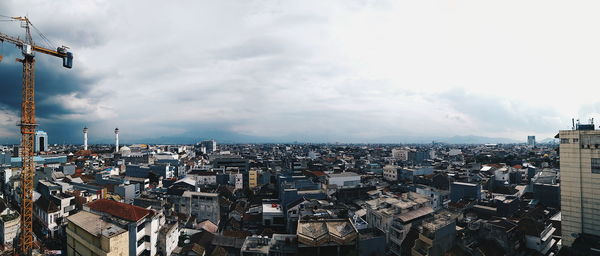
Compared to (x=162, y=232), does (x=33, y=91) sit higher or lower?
higher

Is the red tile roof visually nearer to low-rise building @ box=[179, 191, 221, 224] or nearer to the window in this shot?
low-rise building @ box=[179, 191, 221, 224]

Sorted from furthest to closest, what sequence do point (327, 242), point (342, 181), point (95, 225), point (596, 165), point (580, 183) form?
point (342, 181) → point (580, 183) → point (596, 165) → point (95, 225) → point (327, 242)

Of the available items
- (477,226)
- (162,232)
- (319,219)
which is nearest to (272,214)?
(319,219)

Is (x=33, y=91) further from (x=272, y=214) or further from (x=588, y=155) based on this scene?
(x=588, y=155)

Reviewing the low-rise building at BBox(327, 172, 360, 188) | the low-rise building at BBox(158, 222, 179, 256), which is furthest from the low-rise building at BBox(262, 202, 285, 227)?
the low-rise building at BBox(327, 172, 360, 188)

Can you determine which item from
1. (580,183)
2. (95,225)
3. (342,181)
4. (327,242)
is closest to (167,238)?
(95,225)

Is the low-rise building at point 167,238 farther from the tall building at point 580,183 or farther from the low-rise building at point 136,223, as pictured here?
the tall building at point 580,183

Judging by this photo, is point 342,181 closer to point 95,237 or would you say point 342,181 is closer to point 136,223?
point 136,223
